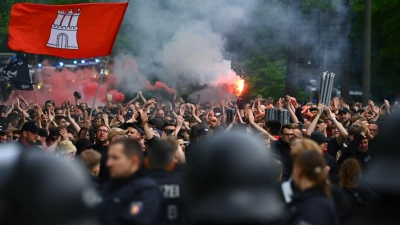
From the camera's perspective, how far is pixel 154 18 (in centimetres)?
2538

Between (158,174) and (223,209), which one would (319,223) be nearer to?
(223,209)

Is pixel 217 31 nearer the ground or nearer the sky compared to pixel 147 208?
nearer the sky

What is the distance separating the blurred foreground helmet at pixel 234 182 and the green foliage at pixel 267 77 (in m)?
27.3

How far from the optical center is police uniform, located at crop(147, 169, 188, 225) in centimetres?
549

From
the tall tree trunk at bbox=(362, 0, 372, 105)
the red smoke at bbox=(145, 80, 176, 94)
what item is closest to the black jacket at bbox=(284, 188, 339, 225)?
the tall tree trunk at bbox=(362, 0, 372, 105)

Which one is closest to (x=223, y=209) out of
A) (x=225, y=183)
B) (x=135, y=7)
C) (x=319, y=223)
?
(x=225, y=183)

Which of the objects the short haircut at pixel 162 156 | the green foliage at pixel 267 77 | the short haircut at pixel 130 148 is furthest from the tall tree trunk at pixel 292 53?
the short haircut at pixel 130 148

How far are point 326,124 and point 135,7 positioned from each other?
1427cm

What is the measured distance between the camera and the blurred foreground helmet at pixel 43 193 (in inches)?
131

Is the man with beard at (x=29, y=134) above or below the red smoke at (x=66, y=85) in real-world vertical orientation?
below

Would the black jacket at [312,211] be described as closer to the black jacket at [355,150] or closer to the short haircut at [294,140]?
the short haircut at [294,140]

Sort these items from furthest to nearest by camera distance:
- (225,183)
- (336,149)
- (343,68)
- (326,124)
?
(343,68)
(326,124)
(336,149)
(225,183)

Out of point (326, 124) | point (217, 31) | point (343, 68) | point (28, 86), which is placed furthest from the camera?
point (343, 68)

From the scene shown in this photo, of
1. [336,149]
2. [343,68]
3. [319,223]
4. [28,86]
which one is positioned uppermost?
[343,68]
